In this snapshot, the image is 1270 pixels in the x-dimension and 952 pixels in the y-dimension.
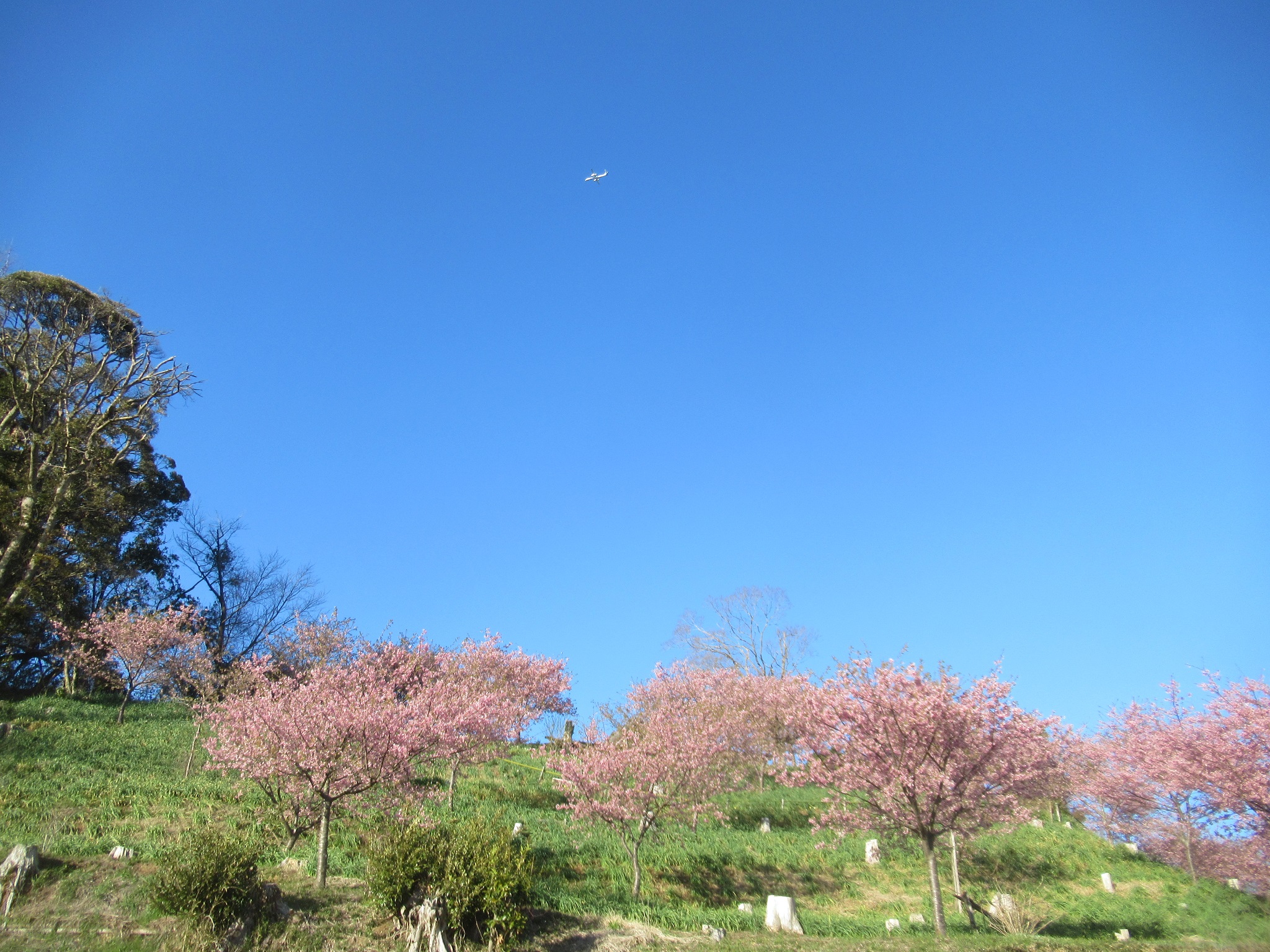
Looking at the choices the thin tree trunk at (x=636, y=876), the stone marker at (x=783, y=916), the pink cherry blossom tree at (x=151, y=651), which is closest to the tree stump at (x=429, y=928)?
the thin tree trunk at (x=636, y=876)

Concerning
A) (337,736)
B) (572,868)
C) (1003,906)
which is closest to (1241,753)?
(1003,906)

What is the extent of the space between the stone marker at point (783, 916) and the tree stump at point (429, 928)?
6705mm

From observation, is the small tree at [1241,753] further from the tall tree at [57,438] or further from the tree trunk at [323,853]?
the tall tree at [57,438]

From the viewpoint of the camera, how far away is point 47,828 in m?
15.2

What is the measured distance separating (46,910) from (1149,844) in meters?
32.7

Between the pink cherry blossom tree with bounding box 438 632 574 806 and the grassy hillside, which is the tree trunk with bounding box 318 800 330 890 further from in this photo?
the pink cherry blossom tree with bounding box 438 632 574 806

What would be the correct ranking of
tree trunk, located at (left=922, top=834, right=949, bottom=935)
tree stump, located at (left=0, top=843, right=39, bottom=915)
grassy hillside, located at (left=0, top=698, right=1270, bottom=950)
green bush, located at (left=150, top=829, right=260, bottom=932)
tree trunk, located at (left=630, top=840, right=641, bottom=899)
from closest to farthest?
green bush, located at (left=150, top=829, right=260, bottom=932)
tree stump, located at (left=0, top=843, right=39, bottom=915)
grassy hillside, located at (left=0, top=698, right=1270, bottom=950)
tree trunk, located at (left=922, top=834, right=949, bottom=935)
tree trunk, located at (left=630, top=840, right=641, bottom=899)

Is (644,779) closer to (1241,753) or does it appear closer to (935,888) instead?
(935,888)

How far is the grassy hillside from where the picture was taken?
41.8ft

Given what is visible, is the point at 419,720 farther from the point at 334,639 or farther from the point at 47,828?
the point at 334,639

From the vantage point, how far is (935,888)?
1484 cm

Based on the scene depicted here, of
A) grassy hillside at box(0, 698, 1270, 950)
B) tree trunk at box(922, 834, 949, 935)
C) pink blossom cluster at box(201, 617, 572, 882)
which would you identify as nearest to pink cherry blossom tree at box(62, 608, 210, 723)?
grassy hillside at box(0, 698, 1270, 950)

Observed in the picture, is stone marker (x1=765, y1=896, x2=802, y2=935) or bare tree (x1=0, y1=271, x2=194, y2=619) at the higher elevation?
bare tree (x1=0, y1=271, x2=194, y2=619)

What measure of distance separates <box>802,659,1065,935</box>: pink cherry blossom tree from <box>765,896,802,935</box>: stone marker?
2185mm
